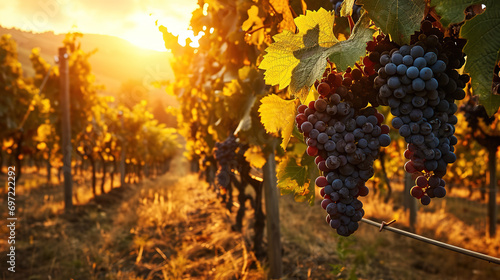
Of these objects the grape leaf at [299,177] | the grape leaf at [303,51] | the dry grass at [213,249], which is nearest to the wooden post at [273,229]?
the dry grass at [213,249]

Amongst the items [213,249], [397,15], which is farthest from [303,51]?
[213,249]

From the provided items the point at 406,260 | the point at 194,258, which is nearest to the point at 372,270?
the point at 406,260

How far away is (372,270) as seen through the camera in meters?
4.98

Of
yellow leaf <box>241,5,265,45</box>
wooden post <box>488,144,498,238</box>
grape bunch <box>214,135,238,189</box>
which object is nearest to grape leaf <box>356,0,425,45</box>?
yellow leaf <box>241,5,265,45</box>

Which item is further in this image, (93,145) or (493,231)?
(93,145)

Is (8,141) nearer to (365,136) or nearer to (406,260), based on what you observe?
(406,260)

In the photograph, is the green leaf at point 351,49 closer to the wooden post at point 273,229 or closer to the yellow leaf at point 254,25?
the yellow leaf at point 254,25

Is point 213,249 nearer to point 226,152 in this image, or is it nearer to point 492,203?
point 226,152

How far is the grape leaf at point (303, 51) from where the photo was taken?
95 centimetres

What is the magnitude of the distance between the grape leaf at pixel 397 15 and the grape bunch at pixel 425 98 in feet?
0.11

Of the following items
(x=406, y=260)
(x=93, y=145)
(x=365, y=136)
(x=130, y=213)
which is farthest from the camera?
(x=93, y=145)

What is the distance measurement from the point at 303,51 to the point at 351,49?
0.48 ft

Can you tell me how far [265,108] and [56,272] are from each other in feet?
18.1

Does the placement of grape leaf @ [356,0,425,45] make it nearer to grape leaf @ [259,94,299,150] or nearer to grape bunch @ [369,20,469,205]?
grape bunch @ [369,20,469,205]
